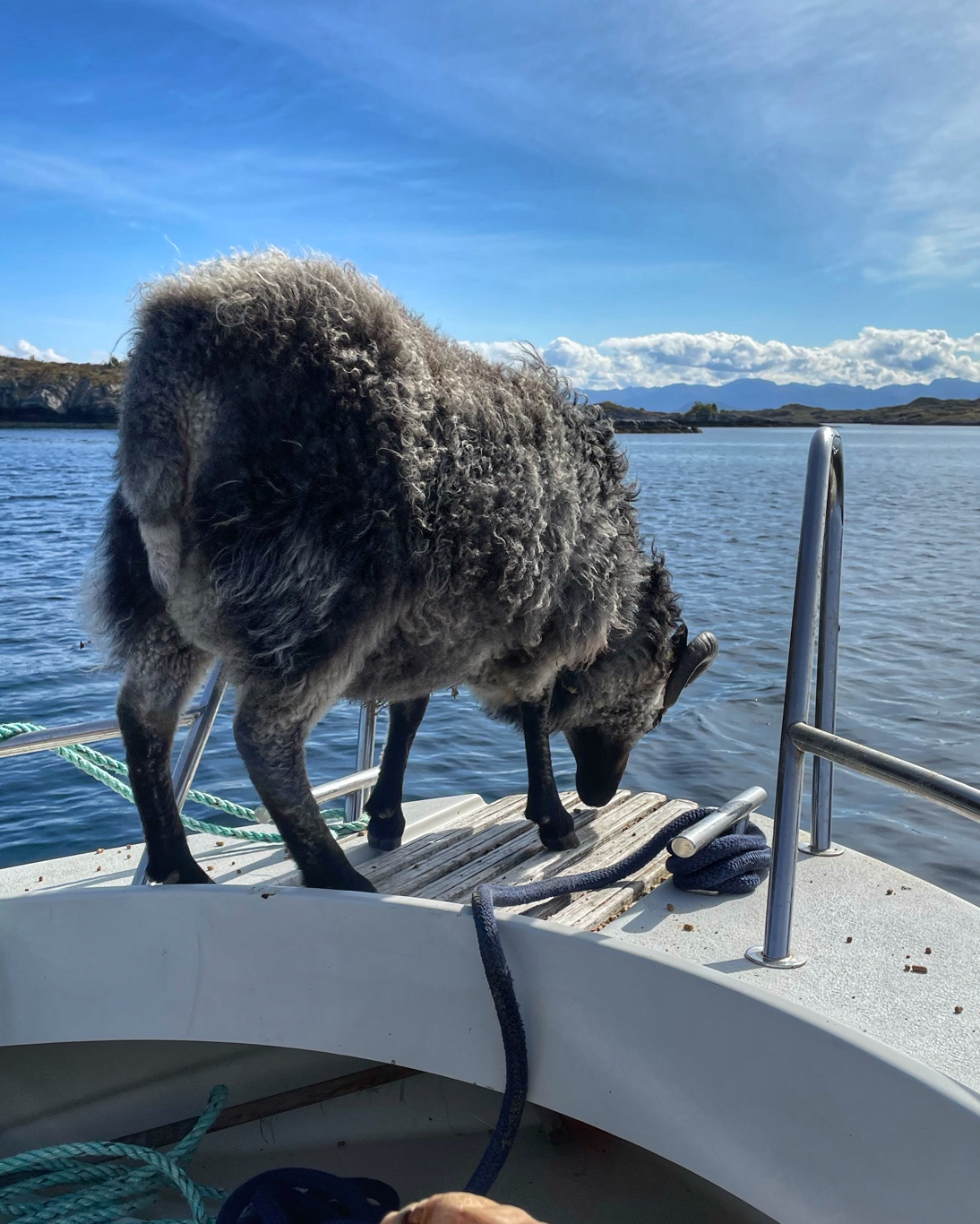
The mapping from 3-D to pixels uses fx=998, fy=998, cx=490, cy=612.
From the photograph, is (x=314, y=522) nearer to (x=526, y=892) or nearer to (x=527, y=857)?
(x=526, y=892)

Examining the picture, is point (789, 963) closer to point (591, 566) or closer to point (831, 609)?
point (831, 609)

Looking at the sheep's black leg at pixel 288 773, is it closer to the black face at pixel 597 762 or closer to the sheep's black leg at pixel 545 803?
the sheep's black leg at pixel 545 803

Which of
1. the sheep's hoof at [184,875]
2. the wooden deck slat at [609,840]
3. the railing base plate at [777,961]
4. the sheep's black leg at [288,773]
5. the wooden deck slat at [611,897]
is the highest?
the sheep's black leg at [288,773]

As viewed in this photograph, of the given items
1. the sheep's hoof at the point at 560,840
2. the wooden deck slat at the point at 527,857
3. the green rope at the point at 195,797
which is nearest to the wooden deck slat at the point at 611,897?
the wooden deck slat at the point at 527,857

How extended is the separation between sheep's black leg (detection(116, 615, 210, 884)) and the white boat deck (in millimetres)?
257

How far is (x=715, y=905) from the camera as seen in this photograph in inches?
124

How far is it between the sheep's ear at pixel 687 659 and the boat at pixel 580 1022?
99 cm

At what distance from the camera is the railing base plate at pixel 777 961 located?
2.68 m

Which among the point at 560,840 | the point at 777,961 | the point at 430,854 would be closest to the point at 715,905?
the point at 777,961

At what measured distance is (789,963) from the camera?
106 inches

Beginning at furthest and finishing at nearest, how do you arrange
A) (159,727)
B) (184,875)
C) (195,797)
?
(195,797)
(184,875)
(159,727)

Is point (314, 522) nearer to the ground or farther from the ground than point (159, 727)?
farther from the ground

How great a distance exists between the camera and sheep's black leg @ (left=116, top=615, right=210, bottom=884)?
3445mm

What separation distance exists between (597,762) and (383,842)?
985mm
